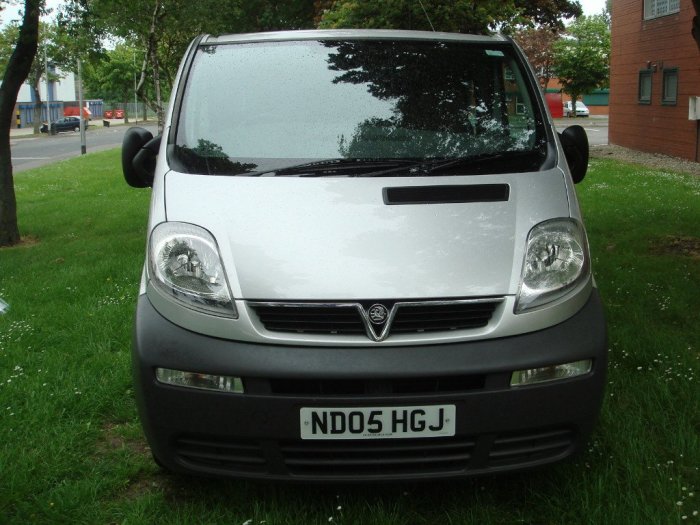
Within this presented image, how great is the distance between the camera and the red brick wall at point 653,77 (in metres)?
20.8

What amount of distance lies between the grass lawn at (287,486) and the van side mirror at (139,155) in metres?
1.16

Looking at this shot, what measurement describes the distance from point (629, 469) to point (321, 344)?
140 cm

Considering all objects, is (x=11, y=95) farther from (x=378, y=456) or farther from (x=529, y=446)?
(x=529, y=446)

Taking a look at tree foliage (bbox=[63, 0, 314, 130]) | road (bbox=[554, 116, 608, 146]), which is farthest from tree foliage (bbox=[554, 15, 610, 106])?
tree foliage (bbox=[63, 0, 314, 130])

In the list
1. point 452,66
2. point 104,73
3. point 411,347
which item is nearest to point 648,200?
point 452,66

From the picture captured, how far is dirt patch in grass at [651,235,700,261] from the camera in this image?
7692 mm

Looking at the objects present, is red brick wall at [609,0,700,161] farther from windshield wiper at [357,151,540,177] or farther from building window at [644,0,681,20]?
→ windshield wiper at [357,151,540,177]

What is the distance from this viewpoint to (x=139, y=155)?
12.8ft

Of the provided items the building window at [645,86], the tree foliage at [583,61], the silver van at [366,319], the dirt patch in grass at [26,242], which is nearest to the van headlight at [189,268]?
the silver van at [366,319]

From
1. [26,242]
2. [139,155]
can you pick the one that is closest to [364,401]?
[139,155]

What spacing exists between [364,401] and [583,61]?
60.3 meters

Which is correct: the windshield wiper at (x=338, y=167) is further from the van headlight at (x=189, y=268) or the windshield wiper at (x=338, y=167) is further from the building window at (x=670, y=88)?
the building window at (x=670, y=88)

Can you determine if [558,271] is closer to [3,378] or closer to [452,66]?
[452,66]

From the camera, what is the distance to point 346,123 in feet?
12.3
